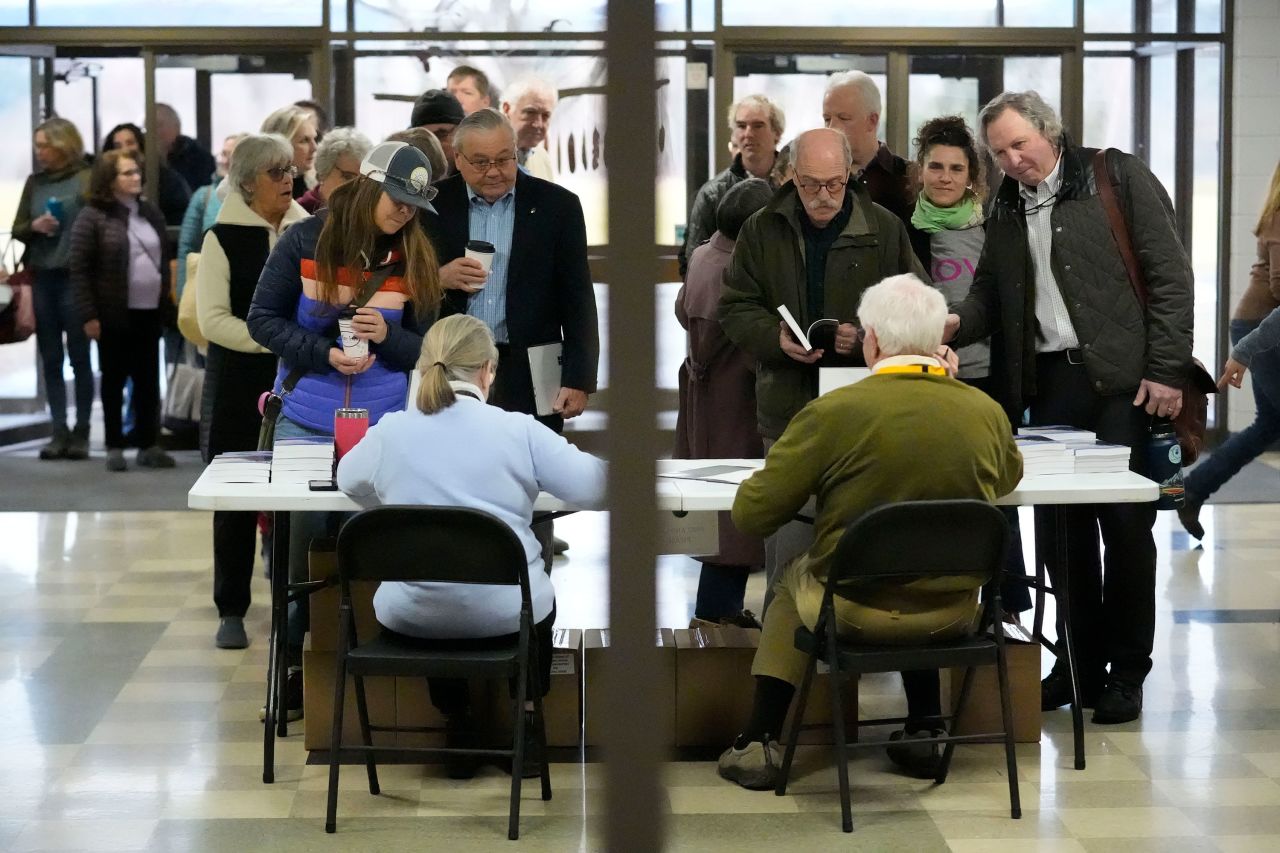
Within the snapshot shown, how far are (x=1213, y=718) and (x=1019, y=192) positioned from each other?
132cm

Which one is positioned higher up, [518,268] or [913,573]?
[518,268]

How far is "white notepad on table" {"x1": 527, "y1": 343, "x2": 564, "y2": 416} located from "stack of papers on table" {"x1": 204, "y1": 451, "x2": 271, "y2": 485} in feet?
2.19

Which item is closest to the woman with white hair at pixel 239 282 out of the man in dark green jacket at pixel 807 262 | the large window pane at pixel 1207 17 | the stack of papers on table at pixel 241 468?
the stack of papers on table at pixel 241 468

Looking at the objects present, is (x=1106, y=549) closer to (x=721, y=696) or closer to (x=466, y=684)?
(x=721, y=696)

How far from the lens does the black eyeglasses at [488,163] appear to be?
12.7ft

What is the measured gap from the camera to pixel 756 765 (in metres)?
3.32

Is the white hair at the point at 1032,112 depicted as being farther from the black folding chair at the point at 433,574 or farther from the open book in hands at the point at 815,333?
the black folding chair at the point at 433,574

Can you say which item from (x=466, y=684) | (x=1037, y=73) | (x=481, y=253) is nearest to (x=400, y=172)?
(x=481, y=253)

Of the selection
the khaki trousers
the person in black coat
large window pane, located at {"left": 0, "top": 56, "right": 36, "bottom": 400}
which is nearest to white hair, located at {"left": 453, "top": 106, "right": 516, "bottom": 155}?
the khaki trousers

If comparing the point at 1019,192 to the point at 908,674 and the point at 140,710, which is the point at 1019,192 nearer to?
the point at 908,674

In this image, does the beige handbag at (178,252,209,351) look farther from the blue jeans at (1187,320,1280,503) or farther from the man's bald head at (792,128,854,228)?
the blue jeans at (1187,320,1280,503)

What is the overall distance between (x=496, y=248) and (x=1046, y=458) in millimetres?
1415

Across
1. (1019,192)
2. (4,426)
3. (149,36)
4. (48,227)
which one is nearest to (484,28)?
(149,36)

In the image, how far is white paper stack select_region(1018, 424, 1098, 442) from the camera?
3504 millimetres
